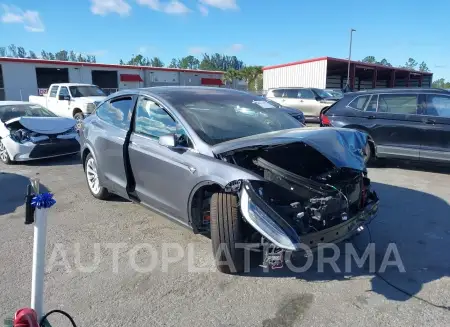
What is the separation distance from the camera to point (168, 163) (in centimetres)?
385

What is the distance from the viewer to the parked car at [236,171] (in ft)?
10.3

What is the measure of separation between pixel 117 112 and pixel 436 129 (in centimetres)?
558

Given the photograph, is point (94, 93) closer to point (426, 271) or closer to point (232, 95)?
point (232, 95)

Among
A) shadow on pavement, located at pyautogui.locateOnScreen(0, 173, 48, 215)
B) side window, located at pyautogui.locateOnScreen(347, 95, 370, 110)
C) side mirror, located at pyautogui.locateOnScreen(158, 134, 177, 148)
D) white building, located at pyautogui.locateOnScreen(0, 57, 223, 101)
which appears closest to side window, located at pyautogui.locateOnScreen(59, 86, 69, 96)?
shadow on pavement, located at pyautogui.locateOnScreen(0, 173, 48, 215)

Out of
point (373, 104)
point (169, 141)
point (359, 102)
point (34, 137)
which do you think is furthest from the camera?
point (34, 137)

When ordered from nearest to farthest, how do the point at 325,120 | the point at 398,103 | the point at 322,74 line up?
the point at 398,103, the point at 325,120, the point at 322,74

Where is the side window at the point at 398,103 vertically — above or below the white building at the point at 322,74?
below

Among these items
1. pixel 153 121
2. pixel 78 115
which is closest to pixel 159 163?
pixel 153 121

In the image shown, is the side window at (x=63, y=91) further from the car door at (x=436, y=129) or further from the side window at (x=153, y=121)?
the car door at (x=436, y=129)

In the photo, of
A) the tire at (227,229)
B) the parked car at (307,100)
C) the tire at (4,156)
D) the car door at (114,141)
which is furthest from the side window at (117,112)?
the parked car at (307,100)

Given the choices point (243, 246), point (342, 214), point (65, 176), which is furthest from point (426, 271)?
point (65, 176)

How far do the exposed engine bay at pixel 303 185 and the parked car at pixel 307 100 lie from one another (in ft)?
42.7

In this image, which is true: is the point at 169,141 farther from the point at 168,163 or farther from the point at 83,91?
the point at 83,91

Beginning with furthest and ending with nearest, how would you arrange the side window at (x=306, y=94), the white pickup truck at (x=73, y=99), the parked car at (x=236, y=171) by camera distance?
the side window at (x=306, y=94) → the white pickup truck at (x=73, y=99) → the parked car at (x=236, y=171)
